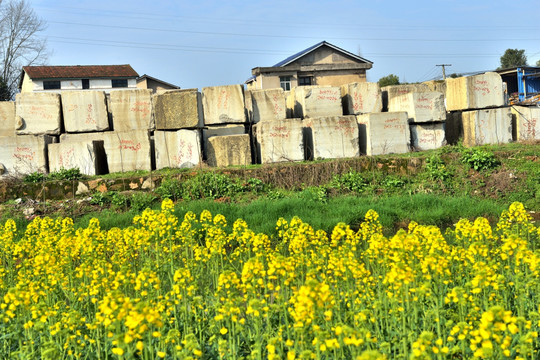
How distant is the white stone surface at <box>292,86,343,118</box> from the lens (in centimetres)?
1398

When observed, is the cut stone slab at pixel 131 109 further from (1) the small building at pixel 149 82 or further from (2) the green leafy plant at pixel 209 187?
(1) the small building at pixel 149 82

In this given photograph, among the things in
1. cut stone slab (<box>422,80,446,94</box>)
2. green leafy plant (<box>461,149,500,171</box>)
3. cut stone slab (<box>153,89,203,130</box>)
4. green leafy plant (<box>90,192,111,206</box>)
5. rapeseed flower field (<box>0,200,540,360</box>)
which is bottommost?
rapeseed flower field (<box>0,200,540,360</box>)

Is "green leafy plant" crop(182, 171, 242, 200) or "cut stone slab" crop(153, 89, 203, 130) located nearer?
"green leafy plant" crop(182, 171, 242, 200)

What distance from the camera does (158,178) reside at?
1203 cm

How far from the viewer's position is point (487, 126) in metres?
14.7

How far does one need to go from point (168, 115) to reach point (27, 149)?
3.10m

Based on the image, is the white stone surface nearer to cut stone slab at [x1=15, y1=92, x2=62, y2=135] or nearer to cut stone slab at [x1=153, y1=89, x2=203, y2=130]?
cut stone slab at [x1=153, y1=89, x2=203, y2=130]

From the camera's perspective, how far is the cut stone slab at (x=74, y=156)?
1263 cm

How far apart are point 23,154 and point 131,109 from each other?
2.52m

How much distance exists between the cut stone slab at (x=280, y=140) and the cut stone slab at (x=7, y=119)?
556 cm

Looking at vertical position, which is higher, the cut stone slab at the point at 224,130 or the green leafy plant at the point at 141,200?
the cut stone slab at the point at 224,130

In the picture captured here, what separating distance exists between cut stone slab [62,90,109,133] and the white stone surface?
15.4 ft

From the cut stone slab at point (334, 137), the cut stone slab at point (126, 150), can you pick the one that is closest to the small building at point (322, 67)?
the cut stone slab at point (334, 137)

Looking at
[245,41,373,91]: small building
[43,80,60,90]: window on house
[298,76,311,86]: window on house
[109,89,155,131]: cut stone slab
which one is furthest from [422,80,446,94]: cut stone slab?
[43,80,60,90]: window on house
